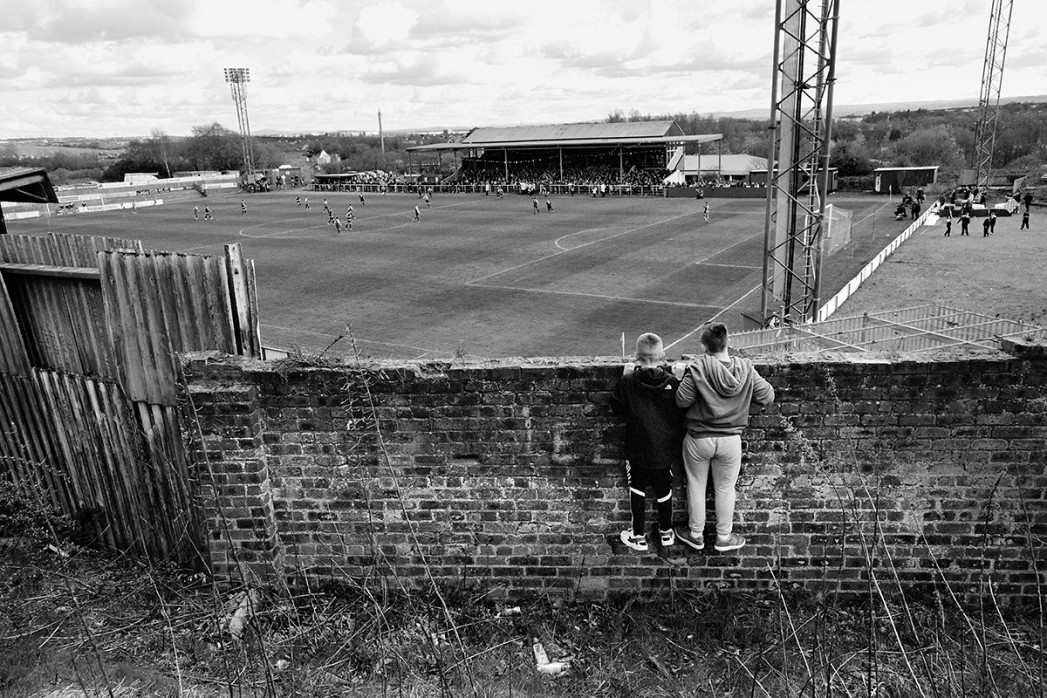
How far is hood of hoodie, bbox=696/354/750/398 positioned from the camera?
4.41 meters

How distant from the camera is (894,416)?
460cm

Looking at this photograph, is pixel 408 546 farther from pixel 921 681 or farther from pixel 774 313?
pixel 774 313

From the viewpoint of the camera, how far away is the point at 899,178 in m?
62.8

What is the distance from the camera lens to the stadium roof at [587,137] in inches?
2869

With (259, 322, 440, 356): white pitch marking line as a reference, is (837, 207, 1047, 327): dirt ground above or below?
below

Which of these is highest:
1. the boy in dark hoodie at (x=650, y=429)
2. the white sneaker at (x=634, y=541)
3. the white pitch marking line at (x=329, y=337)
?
the boy in dark hoodie at (x=650, y=429)

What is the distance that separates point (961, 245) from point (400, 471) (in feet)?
118

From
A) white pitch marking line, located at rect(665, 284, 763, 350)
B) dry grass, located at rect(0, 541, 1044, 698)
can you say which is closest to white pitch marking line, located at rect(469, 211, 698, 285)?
white pitch marking line, located at rect(665, 284, 763, 350)

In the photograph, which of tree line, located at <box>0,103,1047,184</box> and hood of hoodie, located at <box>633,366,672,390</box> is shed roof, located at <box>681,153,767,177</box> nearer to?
tree line, located at <box>0,103,1047,184</box>

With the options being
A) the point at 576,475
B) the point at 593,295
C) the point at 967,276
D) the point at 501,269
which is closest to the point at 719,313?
the point at 593,295

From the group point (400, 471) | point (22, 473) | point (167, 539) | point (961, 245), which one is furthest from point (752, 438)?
point (961, 245)

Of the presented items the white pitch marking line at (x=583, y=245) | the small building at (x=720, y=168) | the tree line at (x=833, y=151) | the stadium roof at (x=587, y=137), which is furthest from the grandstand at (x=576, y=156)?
the white pitch marking line at (x=583, y=245)

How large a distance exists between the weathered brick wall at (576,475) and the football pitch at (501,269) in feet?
12.2

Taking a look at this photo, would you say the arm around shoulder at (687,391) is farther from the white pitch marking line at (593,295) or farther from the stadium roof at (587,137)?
the stadium roof at (587,137)
